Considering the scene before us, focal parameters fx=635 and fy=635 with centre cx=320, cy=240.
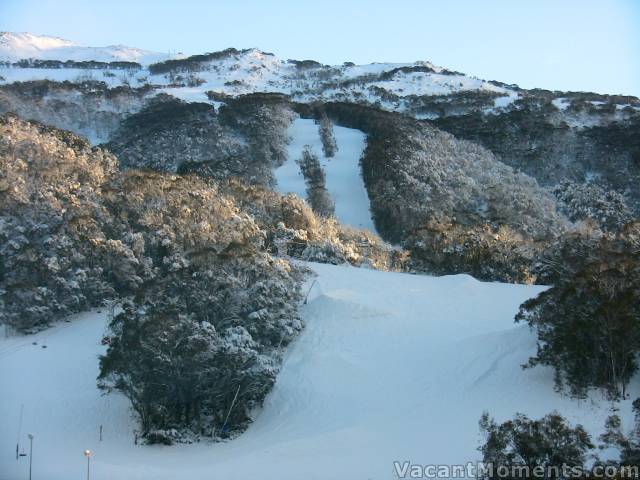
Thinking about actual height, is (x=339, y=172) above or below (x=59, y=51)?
below

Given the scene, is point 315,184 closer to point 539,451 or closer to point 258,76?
point 539,451

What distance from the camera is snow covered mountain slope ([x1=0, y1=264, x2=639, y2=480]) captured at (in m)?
16.5

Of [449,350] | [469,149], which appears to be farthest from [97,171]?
[469,149]

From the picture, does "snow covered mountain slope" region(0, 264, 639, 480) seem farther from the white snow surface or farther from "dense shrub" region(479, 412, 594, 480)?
the white snow surface

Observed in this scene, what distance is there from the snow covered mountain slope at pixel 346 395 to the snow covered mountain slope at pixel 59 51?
117 meters

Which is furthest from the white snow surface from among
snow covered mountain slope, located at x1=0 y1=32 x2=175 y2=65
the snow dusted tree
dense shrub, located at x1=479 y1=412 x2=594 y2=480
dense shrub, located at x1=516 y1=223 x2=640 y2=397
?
snow covered mountain slope, located at x1=0 y1=32 x2=175 y2=65

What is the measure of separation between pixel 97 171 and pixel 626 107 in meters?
62.1

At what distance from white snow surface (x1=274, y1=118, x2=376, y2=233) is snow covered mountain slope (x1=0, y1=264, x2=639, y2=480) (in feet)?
77.3

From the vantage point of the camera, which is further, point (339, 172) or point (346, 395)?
point (339, 172)

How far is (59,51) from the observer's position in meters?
138

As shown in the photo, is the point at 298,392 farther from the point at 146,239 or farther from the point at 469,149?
the point at 469,149

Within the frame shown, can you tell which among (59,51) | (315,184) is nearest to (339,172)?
(315,184)

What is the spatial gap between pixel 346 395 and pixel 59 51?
5452 inches

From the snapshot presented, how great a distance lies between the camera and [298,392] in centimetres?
2200
